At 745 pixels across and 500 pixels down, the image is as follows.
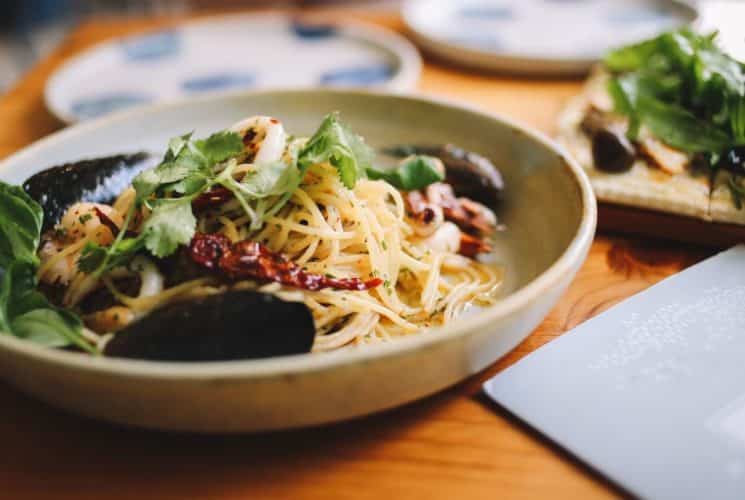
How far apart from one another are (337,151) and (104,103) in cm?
169

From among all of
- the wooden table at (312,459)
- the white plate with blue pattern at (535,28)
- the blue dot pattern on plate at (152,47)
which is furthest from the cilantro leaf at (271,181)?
the blue dot pattern on plate at (152,47)

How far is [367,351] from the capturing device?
110 centimetres

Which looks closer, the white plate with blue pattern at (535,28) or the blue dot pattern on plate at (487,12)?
the white plate with blue pattern at (535,28)

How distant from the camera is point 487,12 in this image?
3.74m

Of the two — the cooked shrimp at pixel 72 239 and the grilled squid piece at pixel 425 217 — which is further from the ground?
the cooked shrimp at pixel 72 239

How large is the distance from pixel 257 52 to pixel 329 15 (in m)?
0.74

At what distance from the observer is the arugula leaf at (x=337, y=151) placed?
1532 millimetres

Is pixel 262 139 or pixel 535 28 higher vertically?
pixel 262 139

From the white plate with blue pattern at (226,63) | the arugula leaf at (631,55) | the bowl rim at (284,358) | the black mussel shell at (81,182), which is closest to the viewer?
the bowl rim at (284,358)

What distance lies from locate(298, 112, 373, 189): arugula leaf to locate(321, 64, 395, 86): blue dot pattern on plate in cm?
136

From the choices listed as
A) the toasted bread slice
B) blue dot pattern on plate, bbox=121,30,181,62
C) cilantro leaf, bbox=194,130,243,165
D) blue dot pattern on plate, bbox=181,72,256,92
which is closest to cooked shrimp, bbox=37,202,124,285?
cilantro leaf, bbox=194,130,243,165

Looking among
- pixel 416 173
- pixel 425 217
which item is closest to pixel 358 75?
pixel 416 173

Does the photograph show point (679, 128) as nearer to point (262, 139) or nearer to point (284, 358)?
point (262, 139)

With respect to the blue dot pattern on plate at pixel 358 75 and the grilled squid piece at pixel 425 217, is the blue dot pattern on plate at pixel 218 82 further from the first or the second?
the grilled squid piece at pixel 425 217
